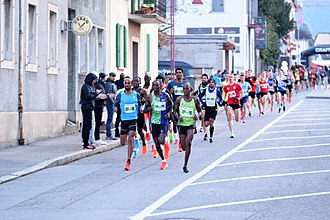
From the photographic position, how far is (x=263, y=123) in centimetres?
3319

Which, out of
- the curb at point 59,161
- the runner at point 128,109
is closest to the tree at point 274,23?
the curb at point 59,161

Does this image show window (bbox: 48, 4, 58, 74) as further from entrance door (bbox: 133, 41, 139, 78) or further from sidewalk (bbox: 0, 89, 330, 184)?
entrance door (bbox: 133, 41, 139, 78)

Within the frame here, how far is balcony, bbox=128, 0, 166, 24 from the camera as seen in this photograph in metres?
36.6

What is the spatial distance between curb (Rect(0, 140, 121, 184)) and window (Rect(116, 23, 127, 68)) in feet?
30.8

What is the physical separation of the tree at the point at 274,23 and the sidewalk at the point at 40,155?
61.8 m

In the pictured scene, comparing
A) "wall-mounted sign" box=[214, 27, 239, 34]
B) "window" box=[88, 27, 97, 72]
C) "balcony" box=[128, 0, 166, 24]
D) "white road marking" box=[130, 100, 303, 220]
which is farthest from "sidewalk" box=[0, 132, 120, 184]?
"wall-mounted sign" box=[214, 27, 239, 34]

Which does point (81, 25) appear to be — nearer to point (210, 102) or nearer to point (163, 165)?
point (210, 102)

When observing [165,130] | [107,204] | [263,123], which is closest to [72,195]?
[107,204]

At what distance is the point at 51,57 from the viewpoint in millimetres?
26828

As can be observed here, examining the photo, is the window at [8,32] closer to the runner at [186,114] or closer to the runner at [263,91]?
the runner at [186,114]

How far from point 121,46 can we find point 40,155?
13.9 metres

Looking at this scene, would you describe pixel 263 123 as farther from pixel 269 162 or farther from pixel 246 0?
pixel 246 0

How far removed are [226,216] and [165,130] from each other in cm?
718

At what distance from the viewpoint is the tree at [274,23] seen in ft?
282
